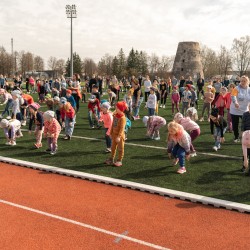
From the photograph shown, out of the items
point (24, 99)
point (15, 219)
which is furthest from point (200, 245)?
point (24, 99)

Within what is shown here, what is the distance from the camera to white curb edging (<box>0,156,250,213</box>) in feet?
20.1

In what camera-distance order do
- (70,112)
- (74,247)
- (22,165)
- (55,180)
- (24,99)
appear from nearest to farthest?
(74,247), (55,180), (22,165), (70,112), (24,99)

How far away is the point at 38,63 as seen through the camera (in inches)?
4532

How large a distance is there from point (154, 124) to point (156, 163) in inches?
118

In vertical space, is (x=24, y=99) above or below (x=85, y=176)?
above

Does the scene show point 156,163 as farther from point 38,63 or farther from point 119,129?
point 38,63

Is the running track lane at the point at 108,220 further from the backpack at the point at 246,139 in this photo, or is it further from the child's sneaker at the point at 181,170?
the backpack at the point at 246,139

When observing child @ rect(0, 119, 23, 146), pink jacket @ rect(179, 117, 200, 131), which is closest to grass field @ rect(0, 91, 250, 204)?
child @ rect(0, 119, 23, 146)

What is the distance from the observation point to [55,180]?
7773mm

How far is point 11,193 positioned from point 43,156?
2879 mm

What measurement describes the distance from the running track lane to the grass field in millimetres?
751

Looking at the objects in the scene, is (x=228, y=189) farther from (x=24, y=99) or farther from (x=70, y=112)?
(x=24, y=99)

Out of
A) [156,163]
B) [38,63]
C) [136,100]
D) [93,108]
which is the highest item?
[38,63]

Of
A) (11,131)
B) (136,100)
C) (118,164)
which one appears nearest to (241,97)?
(118,164)
